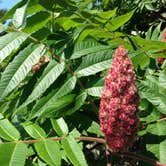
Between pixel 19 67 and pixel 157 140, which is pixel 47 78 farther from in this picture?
pixel 157 140

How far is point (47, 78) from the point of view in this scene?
214 cm

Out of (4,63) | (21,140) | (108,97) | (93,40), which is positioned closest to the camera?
(108,97)

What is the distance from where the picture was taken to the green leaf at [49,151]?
1956 mm

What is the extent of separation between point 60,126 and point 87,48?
1.11ft

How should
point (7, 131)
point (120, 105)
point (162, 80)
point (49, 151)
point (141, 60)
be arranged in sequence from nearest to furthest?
point (120, 105)
point (49, 151)
point (7, 131)
point (162, 80)
point (141, 60)

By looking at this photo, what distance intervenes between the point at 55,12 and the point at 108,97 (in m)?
0.61

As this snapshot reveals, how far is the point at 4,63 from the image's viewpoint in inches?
103

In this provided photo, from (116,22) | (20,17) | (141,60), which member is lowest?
(141,60)

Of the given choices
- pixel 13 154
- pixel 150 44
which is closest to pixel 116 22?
pixel 150 44

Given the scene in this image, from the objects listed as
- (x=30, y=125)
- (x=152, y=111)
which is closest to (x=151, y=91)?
(x=152, y=111)

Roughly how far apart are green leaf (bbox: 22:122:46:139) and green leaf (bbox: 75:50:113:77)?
0.89 ft

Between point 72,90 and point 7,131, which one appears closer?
point 7,131

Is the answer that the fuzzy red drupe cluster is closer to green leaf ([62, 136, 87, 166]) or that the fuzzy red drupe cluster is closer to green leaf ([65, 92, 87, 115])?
green leaf ([62, 136, 87, 166])

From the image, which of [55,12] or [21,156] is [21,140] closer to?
[21,156]
